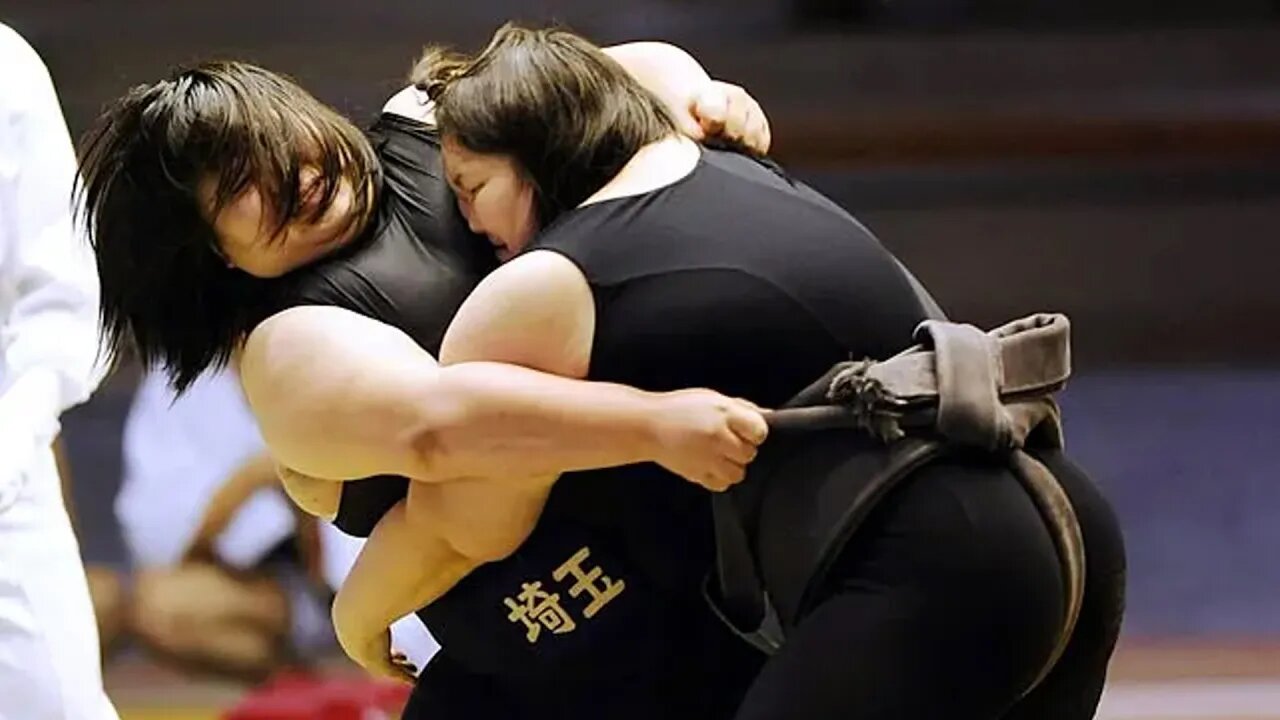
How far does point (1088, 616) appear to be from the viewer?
146 centimetres

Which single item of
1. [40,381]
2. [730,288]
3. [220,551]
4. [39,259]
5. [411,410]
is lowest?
[220,551]

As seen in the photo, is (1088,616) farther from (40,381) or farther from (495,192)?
(40,381)

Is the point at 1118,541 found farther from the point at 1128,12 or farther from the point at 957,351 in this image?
the point at 1128,12

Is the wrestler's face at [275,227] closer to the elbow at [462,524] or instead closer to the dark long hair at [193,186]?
the dark long hair at [193,186]

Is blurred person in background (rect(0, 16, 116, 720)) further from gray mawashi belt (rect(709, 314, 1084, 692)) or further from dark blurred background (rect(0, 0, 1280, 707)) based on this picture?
dark blurred background (rect(0, 0, 1280, 707))

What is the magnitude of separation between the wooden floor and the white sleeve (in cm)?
123

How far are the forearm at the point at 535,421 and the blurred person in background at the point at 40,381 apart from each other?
77 centimetres

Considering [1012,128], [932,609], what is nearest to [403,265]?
[932,609]

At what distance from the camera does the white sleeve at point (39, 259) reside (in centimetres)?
211

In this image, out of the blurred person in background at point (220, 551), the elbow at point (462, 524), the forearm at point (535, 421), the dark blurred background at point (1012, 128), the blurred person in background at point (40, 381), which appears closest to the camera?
the forearm at point (535, 421)

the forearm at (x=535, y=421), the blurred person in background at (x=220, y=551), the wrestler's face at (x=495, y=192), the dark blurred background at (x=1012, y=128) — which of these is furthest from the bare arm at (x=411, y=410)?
the dark blurred background at (x=1012, y=128)

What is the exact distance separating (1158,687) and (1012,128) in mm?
1345

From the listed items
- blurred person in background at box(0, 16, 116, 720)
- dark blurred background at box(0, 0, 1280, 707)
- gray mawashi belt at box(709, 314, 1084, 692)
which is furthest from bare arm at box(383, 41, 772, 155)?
dark blurred background at box(0, 0, 1280, 707)

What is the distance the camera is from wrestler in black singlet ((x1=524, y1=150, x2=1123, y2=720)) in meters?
1.37
